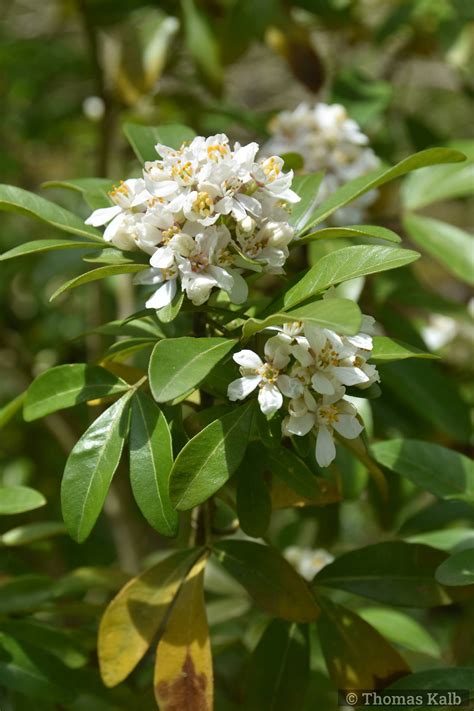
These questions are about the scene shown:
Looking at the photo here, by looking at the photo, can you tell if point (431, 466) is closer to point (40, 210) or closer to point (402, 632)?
point (402, 632)

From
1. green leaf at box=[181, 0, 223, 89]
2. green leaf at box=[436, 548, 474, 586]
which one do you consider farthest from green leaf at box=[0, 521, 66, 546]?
green leaf at box=[181, 0, 223, 89]

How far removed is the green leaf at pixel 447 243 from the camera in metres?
1.57

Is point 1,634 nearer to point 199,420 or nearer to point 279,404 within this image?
point 199,420

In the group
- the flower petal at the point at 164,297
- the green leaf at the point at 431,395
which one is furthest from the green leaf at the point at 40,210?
the green leaf at the point at 431,395

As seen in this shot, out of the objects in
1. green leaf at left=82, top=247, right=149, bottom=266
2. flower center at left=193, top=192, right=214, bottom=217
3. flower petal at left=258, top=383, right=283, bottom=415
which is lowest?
flower petal at left=258, top=383, right=283, bottom=415

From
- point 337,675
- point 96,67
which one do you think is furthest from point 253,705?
point 96,67

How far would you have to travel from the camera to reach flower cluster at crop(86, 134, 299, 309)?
88 cm

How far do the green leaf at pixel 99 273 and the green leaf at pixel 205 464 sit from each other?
186 mm

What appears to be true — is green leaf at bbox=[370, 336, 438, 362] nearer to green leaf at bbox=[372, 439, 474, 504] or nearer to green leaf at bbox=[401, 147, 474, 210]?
green leaf at bbox=[372, 439, 474, 504]

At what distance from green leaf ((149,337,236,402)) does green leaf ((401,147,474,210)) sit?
902 mm

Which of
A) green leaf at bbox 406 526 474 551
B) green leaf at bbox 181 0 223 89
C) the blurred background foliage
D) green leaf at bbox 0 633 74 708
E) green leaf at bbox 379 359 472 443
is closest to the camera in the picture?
green leaf at bbox 0 633 74 708

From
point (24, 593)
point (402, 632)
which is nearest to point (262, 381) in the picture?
point (24, 593)

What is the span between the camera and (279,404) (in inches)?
33.5

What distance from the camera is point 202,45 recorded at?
1.84 m
